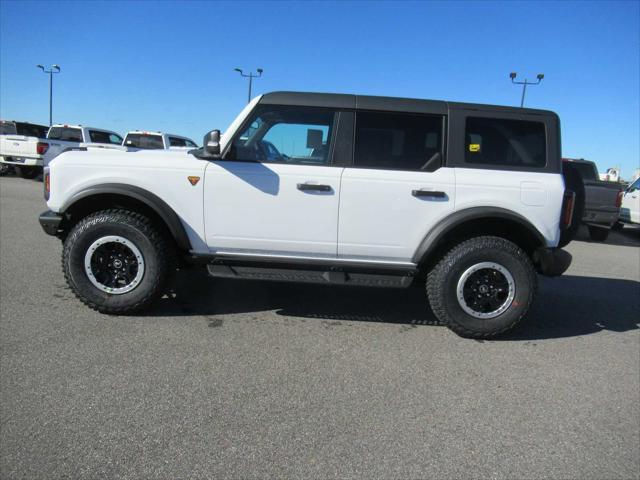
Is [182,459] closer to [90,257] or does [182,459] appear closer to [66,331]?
[66,331]

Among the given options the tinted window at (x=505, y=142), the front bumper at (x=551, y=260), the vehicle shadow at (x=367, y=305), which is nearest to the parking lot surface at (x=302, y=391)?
the vehicle shadow at (x=367, y=305)

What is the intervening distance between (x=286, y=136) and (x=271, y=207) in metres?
0.66

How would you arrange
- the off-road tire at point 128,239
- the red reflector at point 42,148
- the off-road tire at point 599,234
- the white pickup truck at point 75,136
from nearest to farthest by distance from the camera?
the off-road tire at point 128,239
the off-road tire at point 599,234
the red reflector at point 42,148
the white pickup truck at point 75,136

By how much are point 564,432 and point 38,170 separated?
1878 cm

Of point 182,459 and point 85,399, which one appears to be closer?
point 182,459

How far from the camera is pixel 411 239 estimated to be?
3773 millimetres

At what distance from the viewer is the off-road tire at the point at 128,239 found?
3.78m

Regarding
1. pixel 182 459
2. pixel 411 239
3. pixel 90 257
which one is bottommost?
pixel 182 459

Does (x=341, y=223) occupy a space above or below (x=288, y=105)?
below

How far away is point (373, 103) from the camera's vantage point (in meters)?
3.82

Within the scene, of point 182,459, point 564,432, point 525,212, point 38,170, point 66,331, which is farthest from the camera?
point 38,170

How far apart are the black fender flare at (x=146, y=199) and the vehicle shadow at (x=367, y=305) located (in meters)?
0.80

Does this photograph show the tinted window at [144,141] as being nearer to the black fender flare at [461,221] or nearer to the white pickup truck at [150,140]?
the white pickup truck at [150,140]

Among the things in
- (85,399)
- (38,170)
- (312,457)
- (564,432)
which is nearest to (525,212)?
(564,432)
